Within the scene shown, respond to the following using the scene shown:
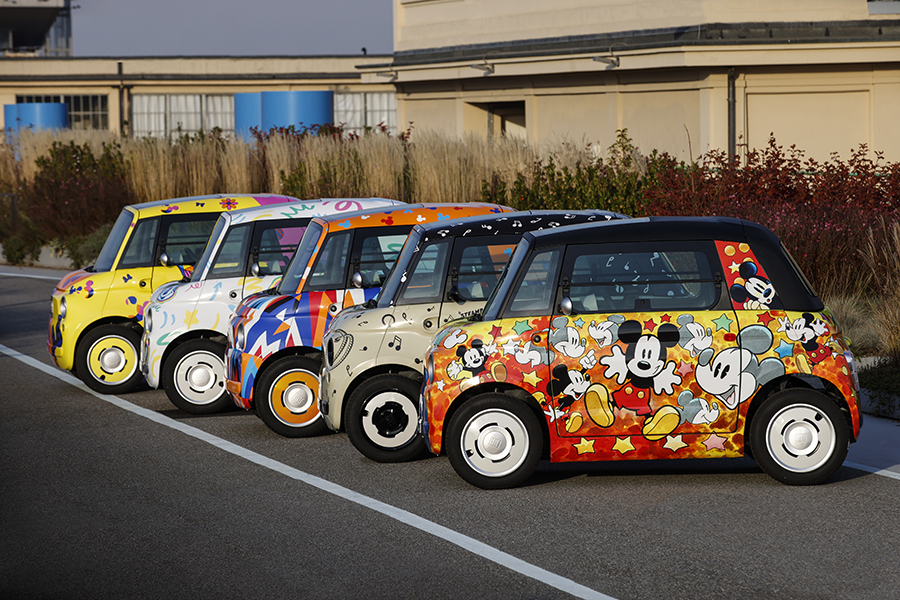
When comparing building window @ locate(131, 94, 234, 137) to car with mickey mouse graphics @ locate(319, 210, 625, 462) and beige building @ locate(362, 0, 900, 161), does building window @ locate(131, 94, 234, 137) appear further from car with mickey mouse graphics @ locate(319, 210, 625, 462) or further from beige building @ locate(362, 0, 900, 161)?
car with mickey mouse graphics @ locate(319, 210, 625, 462)

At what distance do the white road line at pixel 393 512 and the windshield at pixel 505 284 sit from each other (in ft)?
4.88

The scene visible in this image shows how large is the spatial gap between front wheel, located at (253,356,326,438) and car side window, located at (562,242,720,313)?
3.07 m

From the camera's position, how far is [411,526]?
699cm

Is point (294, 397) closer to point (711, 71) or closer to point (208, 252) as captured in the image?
point (208, 252)

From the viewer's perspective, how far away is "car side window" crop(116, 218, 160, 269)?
12.6 m

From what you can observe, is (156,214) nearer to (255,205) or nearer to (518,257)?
(255,205)

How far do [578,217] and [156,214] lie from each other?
5.38 meters

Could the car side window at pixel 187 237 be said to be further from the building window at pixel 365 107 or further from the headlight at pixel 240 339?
the building window at pixel 365 107

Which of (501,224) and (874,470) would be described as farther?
(501,224)

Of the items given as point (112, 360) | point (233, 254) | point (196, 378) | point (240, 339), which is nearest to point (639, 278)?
point (240, 339)

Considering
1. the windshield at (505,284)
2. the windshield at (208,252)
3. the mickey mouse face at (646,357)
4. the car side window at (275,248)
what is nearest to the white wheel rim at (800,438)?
the mickey mouse face at (646,357)

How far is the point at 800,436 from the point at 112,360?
25.0ft

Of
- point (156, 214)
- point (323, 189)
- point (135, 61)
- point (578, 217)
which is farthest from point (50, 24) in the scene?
point (578, 217)

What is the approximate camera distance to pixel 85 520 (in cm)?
732
